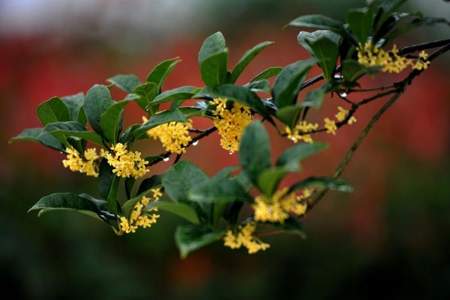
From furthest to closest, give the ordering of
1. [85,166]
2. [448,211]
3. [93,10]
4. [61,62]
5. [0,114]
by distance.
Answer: [93,10] → [61,62] → [0,114] → [448,211] → [85,166]

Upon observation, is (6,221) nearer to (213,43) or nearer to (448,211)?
(448,211)

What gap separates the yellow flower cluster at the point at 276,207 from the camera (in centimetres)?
77

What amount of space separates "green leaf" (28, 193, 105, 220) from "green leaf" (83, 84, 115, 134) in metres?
0.11

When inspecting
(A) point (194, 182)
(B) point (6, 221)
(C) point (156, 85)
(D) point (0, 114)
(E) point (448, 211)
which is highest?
(C) point (156, 85)

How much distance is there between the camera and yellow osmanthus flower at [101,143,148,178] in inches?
38.0

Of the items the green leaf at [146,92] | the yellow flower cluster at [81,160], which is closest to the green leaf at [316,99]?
the green leaf at [146,92]

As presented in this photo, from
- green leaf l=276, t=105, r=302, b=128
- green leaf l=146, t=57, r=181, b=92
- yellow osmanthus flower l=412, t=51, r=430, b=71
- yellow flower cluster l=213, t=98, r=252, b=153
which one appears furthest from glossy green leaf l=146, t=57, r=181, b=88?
yellow osmanthus flower l=412, t=51, r=430, b=71

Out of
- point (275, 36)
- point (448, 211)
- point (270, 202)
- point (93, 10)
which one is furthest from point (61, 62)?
point (270, 202)

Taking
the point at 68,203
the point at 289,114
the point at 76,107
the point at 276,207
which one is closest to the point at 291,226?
the point at 276,207

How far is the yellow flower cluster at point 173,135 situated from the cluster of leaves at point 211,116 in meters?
0.02

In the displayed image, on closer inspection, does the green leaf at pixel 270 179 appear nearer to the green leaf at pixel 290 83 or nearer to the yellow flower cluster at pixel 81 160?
the green leaf at pixel 290 83

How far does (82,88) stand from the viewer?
10.8ft

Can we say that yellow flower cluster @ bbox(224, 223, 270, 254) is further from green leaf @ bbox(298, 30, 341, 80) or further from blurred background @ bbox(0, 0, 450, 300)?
blurred background @ bbox(0, 0, 450, 300)

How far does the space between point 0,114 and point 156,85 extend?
2.41m
